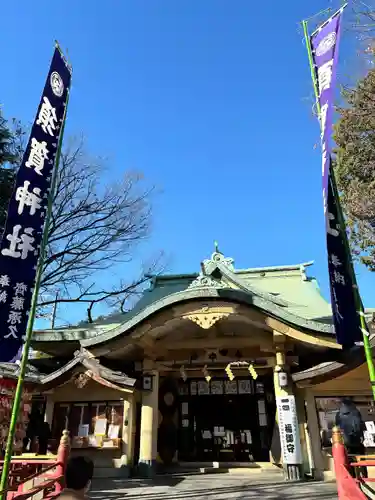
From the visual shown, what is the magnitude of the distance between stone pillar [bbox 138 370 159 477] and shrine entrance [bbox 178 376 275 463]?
2225 mm

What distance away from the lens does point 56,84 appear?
24.5 ft

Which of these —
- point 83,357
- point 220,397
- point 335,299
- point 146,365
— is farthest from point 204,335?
point 335,299

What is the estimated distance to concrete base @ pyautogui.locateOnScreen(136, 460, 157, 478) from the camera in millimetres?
11164

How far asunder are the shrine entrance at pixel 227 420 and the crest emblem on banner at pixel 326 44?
10.5 m

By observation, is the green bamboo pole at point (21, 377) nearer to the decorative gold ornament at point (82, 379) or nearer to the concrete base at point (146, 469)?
the concrete base at point (146, 469)

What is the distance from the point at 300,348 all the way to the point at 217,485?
4517 mm

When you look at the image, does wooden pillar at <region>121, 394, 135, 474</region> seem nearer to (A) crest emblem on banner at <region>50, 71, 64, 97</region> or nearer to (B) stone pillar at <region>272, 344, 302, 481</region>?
(B) stone pillar at <region>272, 344, 302, 481</region>

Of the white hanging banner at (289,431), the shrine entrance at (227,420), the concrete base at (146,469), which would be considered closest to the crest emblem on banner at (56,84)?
the white hanging banner at (289,431)

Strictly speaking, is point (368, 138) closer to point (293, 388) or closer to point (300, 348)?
point (300, 348)

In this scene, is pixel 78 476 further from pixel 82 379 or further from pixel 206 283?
pixel 82 379

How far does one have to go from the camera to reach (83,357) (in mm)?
12148

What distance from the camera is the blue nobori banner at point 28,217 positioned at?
5.80 meters

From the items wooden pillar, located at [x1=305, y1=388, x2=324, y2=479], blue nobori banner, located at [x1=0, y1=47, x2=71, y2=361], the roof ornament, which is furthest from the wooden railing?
wooden pillar, located at [x1=305, y1=388, x2=324, y2=479]

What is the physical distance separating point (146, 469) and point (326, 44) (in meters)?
11.2
